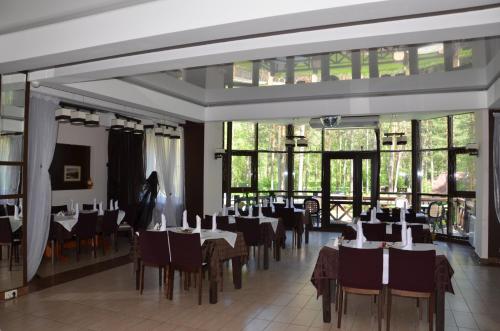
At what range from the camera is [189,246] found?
16.3 ft

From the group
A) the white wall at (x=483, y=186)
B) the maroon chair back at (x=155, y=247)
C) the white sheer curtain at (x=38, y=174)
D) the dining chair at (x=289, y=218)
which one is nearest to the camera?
the maroon chair back at (x=155, y=247)

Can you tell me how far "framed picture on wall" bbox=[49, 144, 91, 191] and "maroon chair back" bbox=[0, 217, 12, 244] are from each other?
2810 millimetres

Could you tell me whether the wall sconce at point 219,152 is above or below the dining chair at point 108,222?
above

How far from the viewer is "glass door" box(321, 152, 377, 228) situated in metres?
11.3

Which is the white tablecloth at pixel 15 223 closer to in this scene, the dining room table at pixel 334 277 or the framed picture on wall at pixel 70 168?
the framed picture on wall at pixel 70 168

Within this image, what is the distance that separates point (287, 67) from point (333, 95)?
5.66 feet

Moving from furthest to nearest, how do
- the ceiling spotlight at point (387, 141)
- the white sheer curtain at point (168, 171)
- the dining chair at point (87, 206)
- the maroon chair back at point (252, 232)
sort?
1. the white sheer curtain at point (168, 171)
2. the ceiling spotlight at point (387, 141)
3. the dining chair at point (87, 206)
4. the maroon chair back at point (252, 232)

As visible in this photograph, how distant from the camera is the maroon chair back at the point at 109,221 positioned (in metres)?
7.83

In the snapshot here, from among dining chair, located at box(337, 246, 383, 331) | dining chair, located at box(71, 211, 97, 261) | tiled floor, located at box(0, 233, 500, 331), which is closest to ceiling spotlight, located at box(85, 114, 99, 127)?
dining chair, located at box(71, 211, 97, 261)

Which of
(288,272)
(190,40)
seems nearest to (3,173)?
(190,40)

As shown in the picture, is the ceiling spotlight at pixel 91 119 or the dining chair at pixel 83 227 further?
the dining chair at pixel 83 227

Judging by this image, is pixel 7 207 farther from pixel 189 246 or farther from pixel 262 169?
pixel 262 169

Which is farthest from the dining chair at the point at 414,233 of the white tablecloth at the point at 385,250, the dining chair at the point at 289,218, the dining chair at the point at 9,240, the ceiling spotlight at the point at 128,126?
the dining chair at the point at 9,240

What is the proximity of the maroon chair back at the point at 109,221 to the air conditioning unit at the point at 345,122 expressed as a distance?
4889 mm
